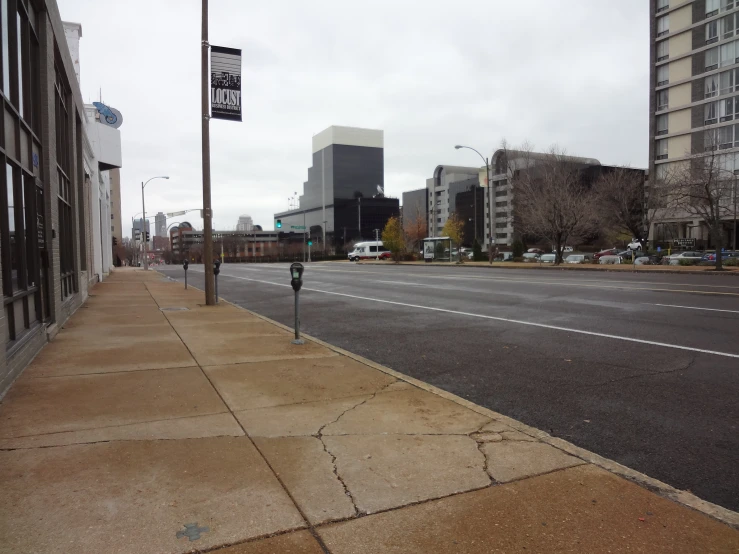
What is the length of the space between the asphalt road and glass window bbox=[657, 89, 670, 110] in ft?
167

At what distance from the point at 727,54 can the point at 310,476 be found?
201ft

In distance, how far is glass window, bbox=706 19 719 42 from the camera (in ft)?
166

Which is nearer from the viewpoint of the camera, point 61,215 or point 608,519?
point 608,519

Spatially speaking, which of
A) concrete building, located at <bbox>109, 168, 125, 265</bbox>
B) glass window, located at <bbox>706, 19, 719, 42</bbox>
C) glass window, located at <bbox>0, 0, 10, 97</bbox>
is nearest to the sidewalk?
glass window, located at <bbox>0, 0, 10, 97</bbox>

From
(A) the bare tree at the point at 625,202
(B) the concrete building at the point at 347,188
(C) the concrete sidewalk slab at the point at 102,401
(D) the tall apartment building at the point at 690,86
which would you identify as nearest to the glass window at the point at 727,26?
(D) the tall apartment building at the point at 690,86

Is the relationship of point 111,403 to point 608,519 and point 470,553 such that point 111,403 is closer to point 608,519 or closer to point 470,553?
point 470,553

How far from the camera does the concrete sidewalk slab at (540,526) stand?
2.70 m

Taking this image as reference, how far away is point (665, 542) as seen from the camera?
8.96ft

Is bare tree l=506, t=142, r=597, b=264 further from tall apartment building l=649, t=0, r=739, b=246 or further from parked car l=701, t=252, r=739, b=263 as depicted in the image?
tall apartment building l=649, t=0, r=739, b=246

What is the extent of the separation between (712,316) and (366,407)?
29.1ft

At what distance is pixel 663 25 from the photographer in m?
55.8

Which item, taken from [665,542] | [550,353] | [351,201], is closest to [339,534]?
[665,542]

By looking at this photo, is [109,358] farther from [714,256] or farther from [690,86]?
[690,86]

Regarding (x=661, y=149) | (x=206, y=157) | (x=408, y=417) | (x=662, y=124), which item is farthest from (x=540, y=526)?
(x=662, y=124)
